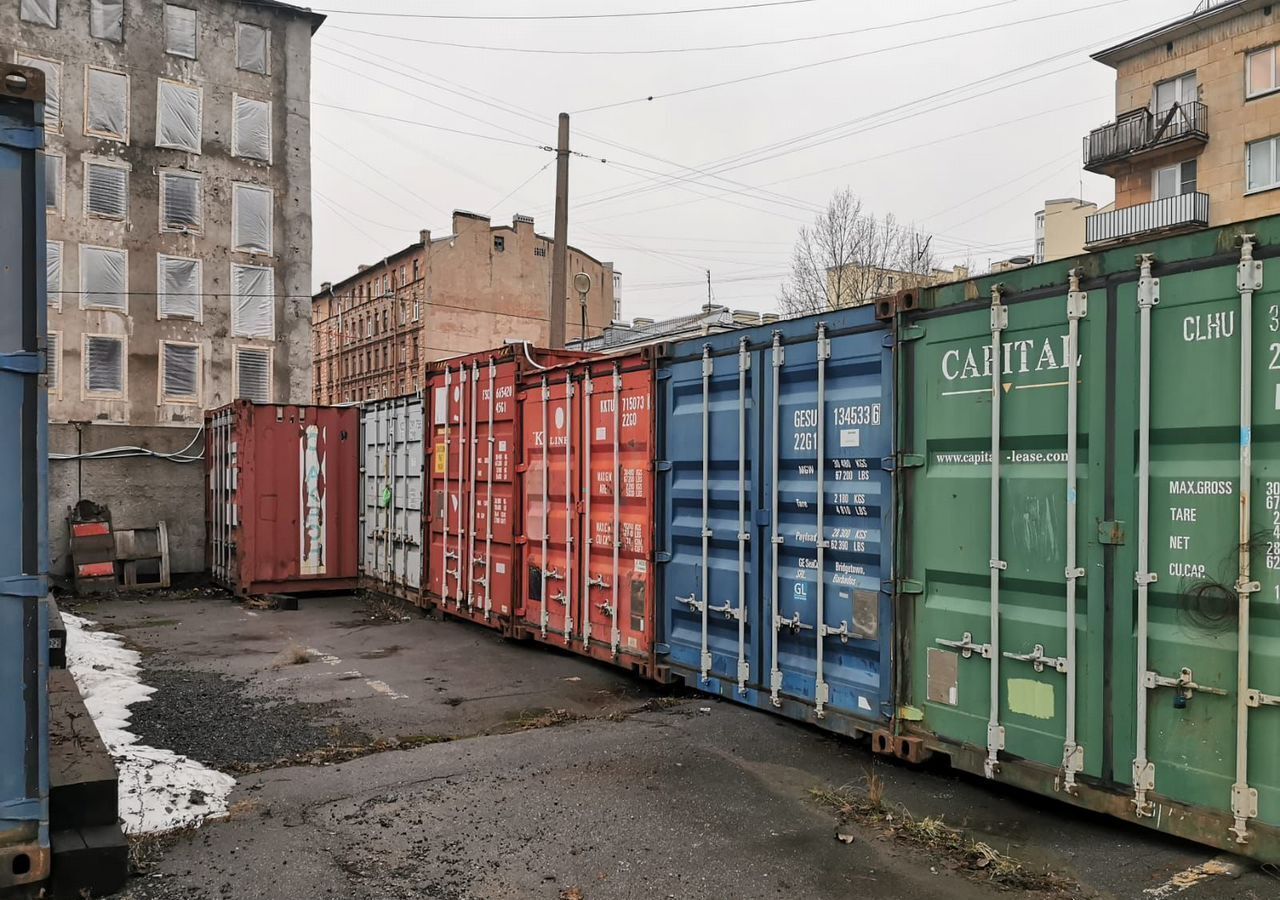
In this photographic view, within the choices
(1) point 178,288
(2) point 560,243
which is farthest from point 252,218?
(2) point 560,243

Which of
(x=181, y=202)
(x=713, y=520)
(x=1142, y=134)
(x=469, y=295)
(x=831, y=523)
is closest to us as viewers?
(x=831, y=523)

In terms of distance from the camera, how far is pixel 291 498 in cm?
1471

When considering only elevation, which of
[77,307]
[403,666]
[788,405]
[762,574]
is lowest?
[403,666]

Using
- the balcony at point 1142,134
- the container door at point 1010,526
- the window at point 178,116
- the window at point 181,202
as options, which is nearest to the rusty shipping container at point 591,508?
the container door at point 1010,526

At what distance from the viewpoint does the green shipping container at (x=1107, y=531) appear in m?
4.20

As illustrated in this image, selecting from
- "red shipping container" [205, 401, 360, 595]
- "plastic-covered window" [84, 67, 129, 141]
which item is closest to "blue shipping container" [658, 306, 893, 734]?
"red shipping container" [205, 401, 360, 595]

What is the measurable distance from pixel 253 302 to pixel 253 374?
172cm

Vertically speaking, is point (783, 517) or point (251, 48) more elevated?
point (251, 48)

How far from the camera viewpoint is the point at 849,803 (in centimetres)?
534

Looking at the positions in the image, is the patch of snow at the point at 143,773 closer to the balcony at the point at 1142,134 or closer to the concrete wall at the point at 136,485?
the concrete wall at the point at 136,485

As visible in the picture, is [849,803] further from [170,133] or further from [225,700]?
[170,133]

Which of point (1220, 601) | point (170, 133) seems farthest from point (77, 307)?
point (1220, 601)

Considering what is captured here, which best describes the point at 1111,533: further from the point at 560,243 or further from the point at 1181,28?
the point at 1181,28

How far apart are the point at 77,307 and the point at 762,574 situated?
61.2 feet
